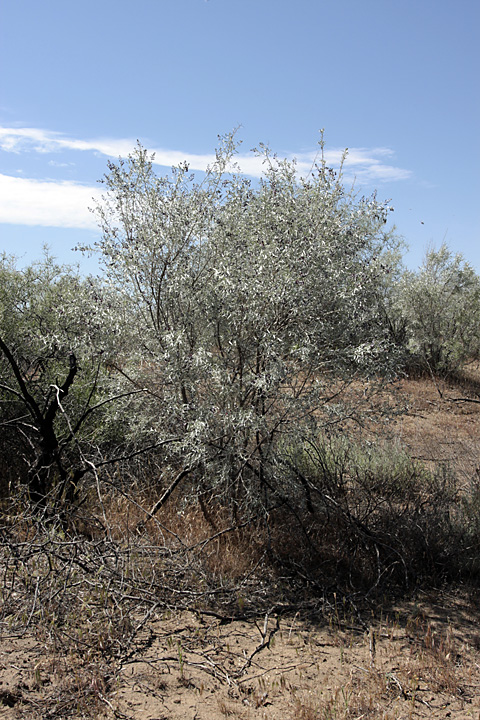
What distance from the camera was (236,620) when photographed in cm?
450

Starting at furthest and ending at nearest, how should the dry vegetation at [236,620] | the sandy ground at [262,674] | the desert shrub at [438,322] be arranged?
the desert shrub at [438,322]
the dry vegetation at [236,620]
the sandy ground at [262,674]

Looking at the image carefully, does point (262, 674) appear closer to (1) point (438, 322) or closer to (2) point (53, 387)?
(2) point (53, 387)

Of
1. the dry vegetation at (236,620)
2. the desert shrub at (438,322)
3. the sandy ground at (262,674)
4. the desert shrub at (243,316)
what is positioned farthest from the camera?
the desert shrub at (438,322)

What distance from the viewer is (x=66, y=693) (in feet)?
11.0

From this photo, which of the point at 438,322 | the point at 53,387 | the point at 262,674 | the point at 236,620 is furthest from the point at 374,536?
the point at 438,322

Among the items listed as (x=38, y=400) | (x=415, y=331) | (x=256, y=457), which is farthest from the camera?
(x=415, y=331)

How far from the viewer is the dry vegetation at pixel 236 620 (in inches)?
135

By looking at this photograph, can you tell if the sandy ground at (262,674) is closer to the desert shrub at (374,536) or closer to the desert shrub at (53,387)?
the desert shrub at (374,536)

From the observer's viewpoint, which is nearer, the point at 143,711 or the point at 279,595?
the point at 143,711

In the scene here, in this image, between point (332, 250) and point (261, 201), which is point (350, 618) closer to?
point (332, 250)

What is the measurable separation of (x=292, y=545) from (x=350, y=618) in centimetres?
117

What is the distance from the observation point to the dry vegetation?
3432 millimetres

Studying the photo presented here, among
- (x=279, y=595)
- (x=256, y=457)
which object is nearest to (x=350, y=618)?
(x=279, y=595)

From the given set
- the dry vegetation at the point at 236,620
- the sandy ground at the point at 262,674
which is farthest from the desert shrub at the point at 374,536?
the sandy ground at the point at 262,674
